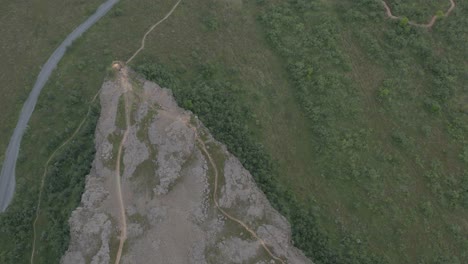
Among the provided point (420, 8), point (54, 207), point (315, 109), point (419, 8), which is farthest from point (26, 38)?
point (420, 8)

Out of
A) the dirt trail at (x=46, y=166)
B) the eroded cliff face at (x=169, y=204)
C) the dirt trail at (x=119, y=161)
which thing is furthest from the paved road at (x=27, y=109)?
the eroded cliff face at (x=169, y=204)

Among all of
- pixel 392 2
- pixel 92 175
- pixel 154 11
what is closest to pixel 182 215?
pixel 92 175

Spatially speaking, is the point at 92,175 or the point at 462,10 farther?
the point at 462,10

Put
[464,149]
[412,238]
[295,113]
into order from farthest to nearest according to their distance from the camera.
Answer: [295,113] → [464,149] → [412,238]

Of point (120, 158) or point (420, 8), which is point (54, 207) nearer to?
point (120, 158)

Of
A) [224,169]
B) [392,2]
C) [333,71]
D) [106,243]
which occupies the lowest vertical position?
[106,243]

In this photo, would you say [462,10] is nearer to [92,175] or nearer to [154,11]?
[154,11]

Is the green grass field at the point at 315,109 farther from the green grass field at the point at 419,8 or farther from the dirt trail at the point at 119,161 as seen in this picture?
the dirt trail at the point at 119,161
